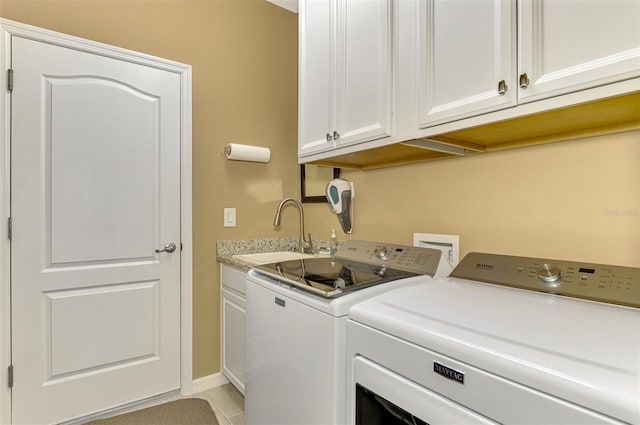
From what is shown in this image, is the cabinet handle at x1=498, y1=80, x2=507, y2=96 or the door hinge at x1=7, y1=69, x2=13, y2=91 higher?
the door hinge at x1=7, y1=69, x2=13, y2=91

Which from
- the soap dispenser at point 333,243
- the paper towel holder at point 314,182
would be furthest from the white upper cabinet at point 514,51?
the paper towel holder at point 314,182

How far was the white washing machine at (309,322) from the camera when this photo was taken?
3.37 feet

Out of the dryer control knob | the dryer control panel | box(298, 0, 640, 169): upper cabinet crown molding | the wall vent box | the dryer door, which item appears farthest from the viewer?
the wall vent box

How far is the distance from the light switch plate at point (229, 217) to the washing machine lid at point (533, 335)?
1552 millimetres

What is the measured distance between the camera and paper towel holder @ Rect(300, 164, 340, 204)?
2375 mm

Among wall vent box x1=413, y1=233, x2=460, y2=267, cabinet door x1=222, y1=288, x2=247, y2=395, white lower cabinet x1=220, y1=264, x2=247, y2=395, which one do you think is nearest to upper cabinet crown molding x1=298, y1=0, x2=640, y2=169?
wall vent box x1=413, y1=233, x2=460, y2=267

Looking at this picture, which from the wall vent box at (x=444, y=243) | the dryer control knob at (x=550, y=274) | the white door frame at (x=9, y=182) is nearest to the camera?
the dryer control knob at (x=550, y=274)

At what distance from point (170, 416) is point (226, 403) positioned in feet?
1.03

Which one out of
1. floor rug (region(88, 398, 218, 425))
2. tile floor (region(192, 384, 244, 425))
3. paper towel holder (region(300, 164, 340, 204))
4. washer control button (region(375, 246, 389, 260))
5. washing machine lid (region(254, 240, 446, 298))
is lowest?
tile floor (region(192, 384, 244, 425))

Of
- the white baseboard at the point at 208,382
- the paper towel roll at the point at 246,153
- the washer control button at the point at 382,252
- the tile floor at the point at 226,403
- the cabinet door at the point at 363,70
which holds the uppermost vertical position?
the cabinet door at the point at 363,70

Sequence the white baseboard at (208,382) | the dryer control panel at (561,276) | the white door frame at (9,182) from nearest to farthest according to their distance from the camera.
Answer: the dryer control panel at (561,276), the white door frame at (9,182), the white baseboard at (208,382)

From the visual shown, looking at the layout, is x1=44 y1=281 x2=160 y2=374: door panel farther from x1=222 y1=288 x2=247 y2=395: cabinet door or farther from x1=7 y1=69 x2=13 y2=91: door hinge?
x1=7 y1=69 x2=13 y2=91: door hinge

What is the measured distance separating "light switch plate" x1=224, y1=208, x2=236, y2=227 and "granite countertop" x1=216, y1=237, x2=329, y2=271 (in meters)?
0.12

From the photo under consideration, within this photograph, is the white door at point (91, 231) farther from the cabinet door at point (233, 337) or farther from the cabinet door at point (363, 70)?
the cabinet door at point (363, 70)
